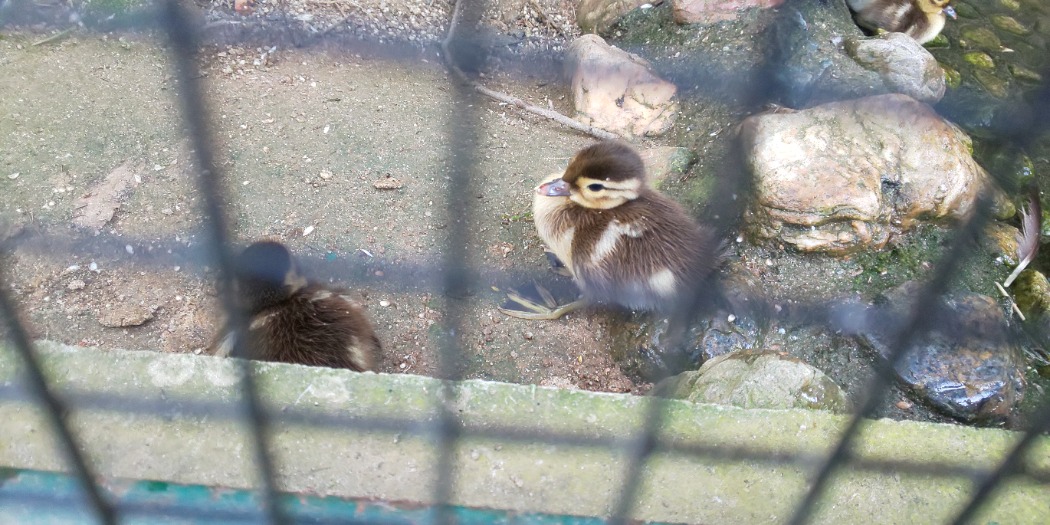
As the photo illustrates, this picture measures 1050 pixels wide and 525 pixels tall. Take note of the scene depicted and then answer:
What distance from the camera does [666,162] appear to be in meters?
2.66

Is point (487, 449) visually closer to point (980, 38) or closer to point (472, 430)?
point (472, 430)

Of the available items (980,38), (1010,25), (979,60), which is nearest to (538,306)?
(979,60)

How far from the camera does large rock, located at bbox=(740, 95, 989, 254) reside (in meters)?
2.17

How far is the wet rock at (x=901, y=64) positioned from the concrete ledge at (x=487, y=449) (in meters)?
1.67

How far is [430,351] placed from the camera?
2.18m

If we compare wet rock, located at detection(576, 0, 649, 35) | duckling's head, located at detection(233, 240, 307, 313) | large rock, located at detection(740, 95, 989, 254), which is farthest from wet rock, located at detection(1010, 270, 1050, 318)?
duckling's head, located at detection(233, 240, 307, 313)

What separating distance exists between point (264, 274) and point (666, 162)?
138cm

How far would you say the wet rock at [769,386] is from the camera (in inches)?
64.1

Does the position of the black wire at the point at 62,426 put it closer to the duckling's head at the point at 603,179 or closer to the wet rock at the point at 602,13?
the duckling's head at the point at 603,179

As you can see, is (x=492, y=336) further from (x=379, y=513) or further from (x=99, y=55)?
(x=99, y=55)

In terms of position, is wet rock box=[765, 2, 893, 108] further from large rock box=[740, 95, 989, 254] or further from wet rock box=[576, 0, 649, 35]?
wet rock box=[576, 0, 649, 35]

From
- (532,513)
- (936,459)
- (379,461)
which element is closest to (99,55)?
(379,461)

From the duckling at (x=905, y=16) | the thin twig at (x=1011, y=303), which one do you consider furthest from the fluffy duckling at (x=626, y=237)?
the duckling at (x=905, y=16)

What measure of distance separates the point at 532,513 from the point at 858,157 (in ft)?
4.80
